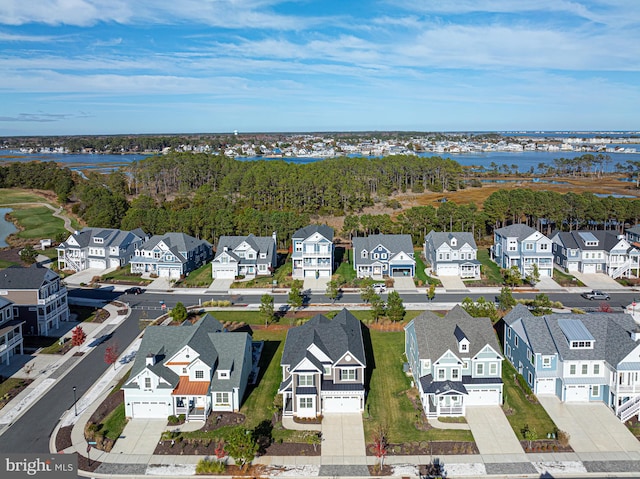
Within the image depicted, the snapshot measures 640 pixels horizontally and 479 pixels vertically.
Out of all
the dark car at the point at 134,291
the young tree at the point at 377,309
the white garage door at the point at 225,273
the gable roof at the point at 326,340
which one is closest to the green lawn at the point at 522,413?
the gable roof at the point at 326,340

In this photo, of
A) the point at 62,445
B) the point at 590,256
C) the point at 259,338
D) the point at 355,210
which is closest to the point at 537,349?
the point at 259,338

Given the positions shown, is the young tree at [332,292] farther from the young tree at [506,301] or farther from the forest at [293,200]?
the forest at [293,200]

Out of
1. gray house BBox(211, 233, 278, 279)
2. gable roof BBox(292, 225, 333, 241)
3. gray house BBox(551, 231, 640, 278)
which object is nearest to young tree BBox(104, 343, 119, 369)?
gray house BBox(211, 233, 278, 279)

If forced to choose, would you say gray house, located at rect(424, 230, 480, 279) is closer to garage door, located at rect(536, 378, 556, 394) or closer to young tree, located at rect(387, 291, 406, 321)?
young tree, located at rect(387, 291, 406, 321)

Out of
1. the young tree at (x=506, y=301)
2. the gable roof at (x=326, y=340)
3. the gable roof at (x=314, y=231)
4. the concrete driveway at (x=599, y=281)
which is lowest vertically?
the concrete driveway at (x=599, y=281)

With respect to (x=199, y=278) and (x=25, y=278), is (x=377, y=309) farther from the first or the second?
(x=25, y=278)
